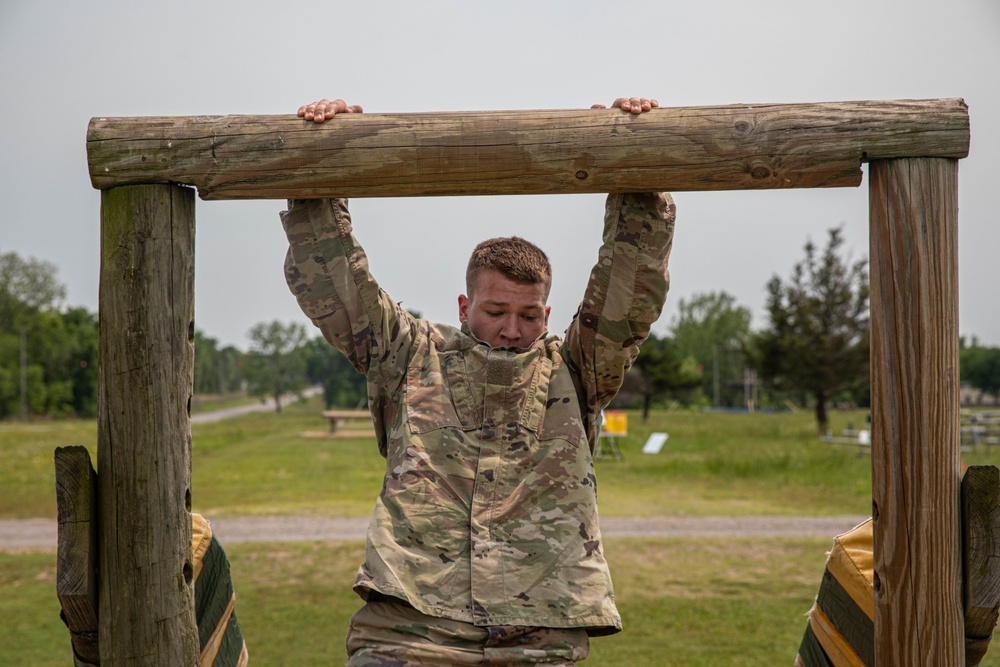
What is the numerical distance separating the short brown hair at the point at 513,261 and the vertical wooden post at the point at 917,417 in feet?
3.49

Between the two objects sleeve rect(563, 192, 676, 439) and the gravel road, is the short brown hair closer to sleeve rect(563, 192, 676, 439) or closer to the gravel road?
sleeve rect(563, 192, 676, 439)

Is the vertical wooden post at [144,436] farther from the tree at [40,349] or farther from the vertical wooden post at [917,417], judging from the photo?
the tree at [40,349]

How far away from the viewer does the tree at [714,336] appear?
3696 inches

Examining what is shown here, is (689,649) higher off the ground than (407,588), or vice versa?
(407,588)

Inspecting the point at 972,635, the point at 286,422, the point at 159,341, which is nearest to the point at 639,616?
the point at 972,635

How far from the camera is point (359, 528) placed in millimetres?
13891

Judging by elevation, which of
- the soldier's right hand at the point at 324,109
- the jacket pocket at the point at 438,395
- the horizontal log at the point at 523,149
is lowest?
the jacket pocket at the point at 438,395

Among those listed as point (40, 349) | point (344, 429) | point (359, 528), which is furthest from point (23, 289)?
point (359, 528)

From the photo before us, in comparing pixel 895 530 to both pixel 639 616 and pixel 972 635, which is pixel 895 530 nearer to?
pixel 972 635

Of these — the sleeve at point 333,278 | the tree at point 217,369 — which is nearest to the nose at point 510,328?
the sleeve at point 333,278

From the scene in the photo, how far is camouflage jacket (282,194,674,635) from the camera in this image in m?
3.02

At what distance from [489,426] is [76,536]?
4.38ft

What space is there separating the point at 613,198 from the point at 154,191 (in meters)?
1.50

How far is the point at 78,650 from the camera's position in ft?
10.1
